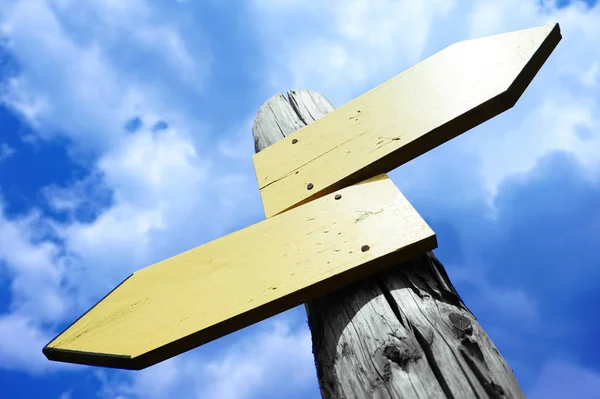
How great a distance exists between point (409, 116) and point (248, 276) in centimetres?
64

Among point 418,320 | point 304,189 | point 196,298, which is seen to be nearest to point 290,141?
point 304,189

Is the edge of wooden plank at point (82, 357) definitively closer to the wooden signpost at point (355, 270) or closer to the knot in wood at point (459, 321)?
the wooden signpost at point (355, 270)

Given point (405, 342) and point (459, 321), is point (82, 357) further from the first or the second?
point (459, 321)

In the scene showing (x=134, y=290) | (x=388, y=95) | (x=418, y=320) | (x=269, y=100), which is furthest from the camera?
(x=269, y=100)

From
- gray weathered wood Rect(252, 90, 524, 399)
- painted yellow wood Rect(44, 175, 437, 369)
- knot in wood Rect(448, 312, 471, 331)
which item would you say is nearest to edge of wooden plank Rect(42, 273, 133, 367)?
painted yellow wood Rect(44, 175, 437, 369)

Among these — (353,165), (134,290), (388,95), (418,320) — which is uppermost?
(388,95)

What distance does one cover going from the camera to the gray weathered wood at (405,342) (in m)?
0.94

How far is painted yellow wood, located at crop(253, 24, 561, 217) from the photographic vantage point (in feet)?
4.42

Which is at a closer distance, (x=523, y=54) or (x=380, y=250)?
(x=380, y=250)

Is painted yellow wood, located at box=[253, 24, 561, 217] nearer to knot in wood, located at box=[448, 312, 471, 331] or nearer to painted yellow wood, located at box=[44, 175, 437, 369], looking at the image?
painted yellow wood, located at box=[44, 175, 437, 369]

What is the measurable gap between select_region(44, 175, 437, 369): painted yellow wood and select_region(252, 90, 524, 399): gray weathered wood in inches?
2.4

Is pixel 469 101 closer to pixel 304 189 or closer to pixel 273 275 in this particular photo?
pixel 304 189

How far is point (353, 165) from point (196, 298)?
55 cm

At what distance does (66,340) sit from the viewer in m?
1.17
